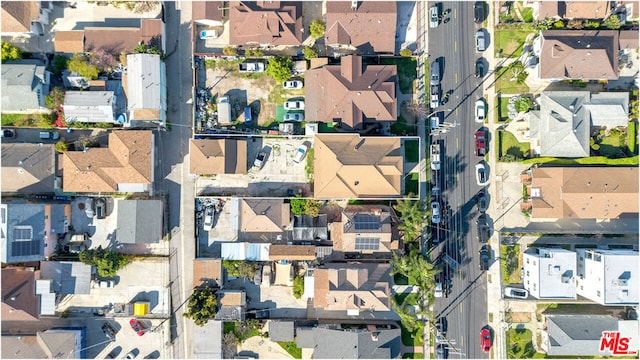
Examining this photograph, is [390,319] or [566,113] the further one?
[390,319]

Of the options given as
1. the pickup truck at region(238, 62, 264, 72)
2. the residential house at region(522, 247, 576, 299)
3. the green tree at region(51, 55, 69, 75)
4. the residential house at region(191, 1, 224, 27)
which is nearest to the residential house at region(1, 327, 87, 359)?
the green tree at region(51, 55, 69, 75)

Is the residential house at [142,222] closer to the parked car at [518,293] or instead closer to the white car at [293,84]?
the white car at [293,84]

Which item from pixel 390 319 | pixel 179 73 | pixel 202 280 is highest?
pixel 179 73

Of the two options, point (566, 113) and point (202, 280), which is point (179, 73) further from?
point (566, 113)

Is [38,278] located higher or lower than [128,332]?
higher

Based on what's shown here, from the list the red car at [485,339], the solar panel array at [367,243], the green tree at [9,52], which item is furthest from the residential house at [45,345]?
the red car at [485,339]

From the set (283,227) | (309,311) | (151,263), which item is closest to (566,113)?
(283,227)
